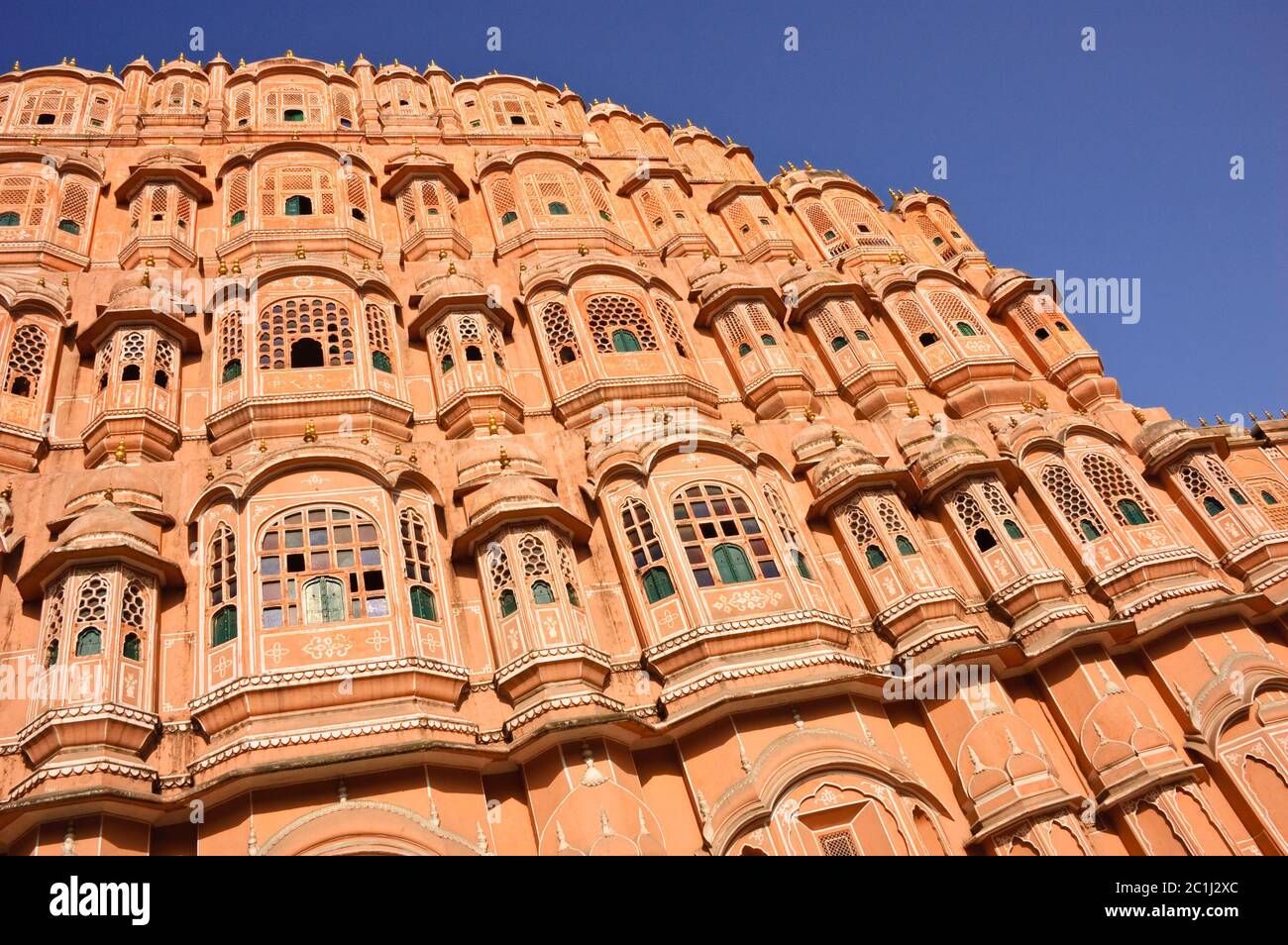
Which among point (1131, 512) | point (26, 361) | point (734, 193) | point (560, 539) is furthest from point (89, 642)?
point (734, 193)

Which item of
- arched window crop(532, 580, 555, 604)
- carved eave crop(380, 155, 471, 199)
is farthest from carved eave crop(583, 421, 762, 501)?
carved eave crop(380, 155, 471, 199)

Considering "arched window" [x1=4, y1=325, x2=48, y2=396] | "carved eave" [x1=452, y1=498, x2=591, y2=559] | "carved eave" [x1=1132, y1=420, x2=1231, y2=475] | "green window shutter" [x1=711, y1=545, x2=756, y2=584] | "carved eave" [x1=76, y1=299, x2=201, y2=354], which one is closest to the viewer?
"carved eave" [x1=452, y1=498, x2=591, y2=559]

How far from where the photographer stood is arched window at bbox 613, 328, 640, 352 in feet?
63.4

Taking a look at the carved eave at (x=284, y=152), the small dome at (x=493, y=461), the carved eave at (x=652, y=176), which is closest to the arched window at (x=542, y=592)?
the small dome at (x=493, y=461)

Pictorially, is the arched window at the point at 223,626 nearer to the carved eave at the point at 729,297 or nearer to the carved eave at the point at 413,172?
the carved eave at the point at 729,297

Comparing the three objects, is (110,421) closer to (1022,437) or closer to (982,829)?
(982,829)

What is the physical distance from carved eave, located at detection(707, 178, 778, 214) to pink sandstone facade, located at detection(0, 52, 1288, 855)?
237cm

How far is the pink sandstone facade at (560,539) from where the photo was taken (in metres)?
12.4

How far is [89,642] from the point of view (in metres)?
12.6

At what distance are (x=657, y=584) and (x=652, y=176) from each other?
14.1 m

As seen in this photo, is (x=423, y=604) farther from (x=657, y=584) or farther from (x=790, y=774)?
(x=790, y=774)

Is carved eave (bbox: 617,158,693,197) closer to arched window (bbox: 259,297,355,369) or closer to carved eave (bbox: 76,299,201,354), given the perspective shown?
arched window (bbox: 259,297,355,369)

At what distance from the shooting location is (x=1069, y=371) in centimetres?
2128
